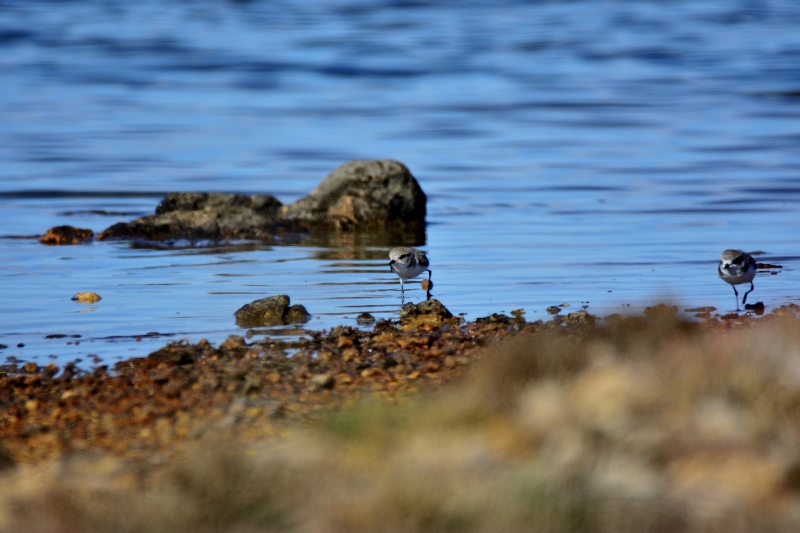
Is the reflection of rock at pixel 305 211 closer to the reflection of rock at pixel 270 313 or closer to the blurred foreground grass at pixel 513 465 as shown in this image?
the reflection of rock at pixel 270 313

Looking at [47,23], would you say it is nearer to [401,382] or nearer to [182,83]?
[182,83]

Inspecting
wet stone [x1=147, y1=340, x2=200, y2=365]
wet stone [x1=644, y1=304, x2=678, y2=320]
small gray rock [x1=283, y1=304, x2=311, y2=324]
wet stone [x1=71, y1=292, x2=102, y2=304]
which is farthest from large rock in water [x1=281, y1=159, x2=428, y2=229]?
wet stone [x1=644, y1=304, x2=678, y2=320]

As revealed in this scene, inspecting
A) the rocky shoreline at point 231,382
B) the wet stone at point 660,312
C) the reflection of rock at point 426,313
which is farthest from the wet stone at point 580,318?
the reflection of rock at point 426,313

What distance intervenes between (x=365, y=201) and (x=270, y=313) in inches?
313

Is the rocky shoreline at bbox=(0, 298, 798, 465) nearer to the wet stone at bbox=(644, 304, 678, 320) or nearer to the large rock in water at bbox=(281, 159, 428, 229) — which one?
the wet stone at bbox=(644, 304, 678, 320)

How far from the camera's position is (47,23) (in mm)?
69062

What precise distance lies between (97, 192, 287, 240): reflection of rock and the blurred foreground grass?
1045 centimetres

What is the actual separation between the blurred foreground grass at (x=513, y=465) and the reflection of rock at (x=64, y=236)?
10393 mm

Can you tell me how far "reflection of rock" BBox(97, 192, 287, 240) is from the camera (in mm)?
17594

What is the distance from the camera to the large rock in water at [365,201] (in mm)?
18953

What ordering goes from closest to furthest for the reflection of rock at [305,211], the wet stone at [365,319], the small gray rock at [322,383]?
the small gray rock at [322,383], the wet stone at [365,319], the reflection of rock at [305,211]

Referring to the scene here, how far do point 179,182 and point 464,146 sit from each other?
7.36 m

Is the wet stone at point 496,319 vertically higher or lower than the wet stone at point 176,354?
higher

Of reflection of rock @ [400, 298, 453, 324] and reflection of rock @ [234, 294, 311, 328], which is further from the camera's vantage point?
reflection of rock @ [234, 294, 311, 328]
